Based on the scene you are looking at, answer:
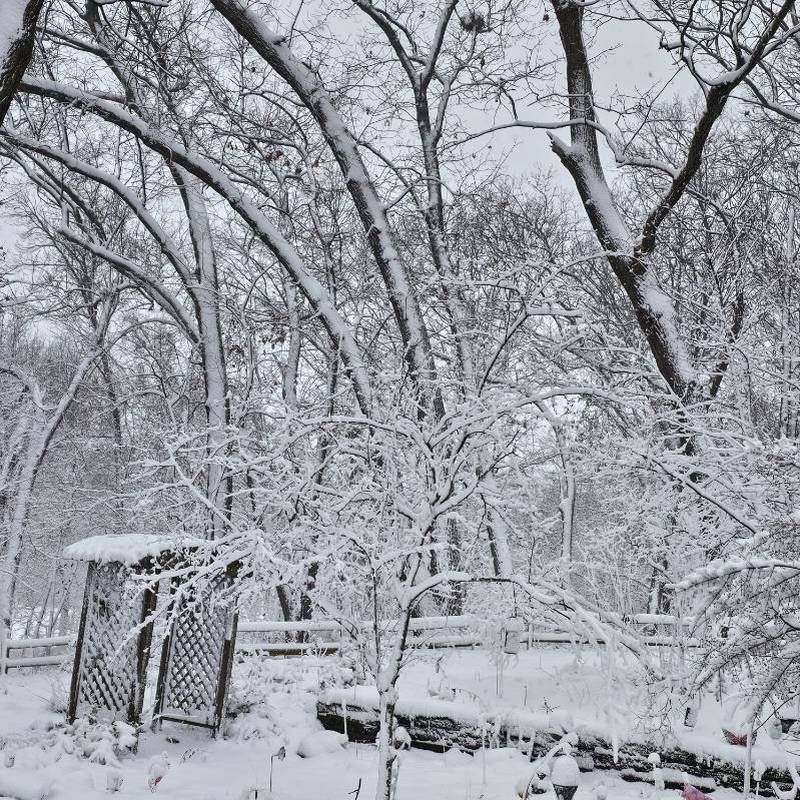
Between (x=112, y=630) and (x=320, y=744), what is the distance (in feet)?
7.77

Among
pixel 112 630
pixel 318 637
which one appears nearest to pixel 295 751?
pixel 112 630

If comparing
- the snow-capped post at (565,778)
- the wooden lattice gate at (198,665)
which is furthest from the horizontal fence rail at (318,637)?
the snow-capped post at (565,778)

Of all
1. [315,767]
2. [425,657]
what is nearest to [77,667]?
[315,767]

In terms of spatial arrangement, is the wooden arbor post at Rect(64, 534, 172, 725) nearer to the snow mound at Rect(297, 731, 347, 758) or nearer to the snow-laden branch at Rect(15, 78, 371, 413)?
the snow mound at Rect(297, 731, 347, 758)

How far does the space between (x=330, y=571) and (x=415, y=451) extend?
1.01 meters

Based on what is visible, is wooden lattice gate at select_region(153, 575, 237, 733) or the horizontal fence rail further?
the horizontal fence rail

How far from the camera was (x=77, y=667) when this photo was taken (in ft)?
24.3

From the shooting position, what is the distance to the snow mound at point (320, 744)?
691 centimetres

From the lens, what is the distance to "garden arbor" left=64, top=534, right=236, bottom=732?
7.22 m

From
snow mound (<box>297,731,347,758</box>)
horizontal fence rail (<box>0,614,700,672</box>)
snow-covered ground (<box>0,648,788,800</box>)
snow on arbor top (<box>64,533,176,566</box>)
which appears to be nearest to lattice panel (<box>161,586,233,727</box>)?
snow-covered ground (<box>0,648,788,800</box>)

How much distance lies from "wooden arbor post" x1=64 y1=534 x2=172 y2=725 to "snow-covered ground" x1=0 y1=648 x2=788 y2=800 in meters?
0.37

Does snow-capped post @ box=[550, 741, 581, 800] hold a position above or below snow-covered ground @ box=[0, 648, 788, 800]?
above

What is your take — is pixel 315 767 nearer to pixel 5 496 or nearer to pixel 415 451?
pixel 415 451

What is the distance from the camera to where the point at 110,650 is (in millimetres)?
7473
